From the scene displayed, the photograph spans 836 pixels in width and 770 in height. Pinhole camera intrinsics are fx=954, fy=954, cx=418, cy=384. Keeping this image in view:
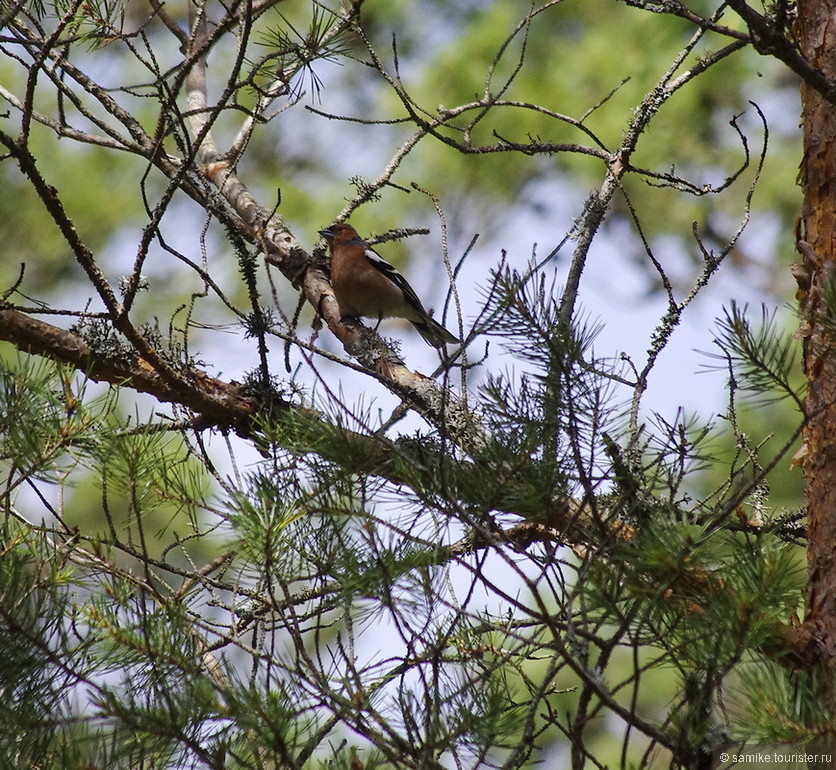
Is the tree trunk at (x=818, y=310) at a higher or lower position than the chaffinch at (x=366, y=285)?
lower

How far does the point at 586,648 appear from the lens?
180 centimetres

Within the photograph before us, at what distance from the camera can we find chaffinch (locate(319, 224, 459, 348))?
14.2 ft

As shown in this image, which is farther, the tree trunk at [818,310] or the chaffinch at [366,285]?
the chaffinch at [366,285]

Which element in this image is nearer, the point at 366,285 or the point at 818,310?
the point at 818,310

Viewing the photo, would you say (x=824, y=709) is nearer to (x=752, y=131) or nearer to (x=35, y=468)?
(x=35, y=468)

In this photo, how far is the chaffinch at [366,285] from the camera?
4.32 metres

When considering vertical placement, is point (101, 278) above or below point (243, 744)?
above

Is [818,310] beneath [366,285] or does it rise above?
beneath

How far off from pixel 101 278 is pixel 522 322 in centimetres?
133

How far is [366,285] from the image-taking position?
493 cm

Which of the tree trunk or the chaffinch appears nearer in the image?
the tree trunk

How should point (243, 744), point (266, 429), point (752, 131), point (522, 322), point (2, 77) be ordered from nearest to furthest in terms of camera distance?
point (243, 744)
point (522, 322)
point (266, 429)
point (2, 77)
point (752, 131)

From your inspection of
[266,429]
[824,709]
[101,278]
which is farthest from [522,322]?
[101,278]

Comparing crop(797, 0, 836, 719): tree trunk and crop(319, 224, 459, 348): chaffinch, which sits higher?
crop(319, 224, 459, 348): chaffinch
